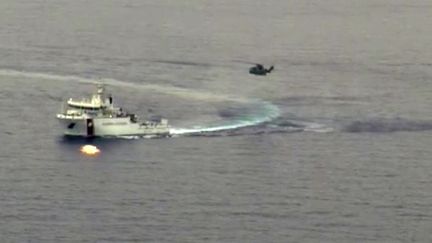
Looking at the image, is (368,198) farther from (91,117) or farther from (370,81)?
(370,81)

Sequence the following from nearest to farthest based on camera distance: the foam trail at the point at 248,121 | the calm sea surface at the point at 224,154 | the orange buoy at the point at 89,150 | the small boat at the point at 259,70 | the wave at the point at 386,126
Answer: the calm sea surface at the point at 224,154, the orange buoy at the point at 89,150, the foam trail at the point at 248,121, the wave at the point at 386,126, the small boat at the point at 259,70

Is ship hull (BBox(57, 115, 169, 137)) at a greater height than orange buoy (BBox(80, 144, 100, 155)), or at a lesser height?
greater

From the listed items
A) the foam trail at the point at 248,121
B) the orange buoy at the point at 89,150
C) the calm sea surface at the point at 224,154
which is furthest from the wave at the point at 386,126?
the orange buoy at the point at 89,150

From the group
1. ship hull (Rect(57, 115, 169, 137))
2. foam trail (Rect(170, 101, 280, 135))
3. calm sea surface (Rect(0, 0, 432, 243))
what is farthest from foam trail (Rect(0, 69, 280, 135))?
ship hull (Rect(57, 115, 169, 137))

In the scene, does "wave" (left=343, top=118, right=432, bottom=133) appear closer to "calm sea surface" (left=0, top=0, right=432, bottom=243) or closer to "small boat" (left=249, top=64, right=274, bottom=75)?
"calm sea surface" (left=0, top=0, right=432, bottom=243)

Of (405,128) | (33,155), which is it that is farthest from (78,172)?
(405,128)

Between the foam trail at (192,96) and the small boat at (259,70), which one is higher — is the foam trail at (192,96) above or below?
below

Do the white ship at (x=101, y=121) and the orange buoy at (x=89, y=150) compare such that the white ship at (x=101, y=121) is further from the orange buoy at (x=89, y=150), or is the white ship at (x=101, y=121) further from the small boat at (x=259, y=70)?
the small boat at (x=259, y=70)
